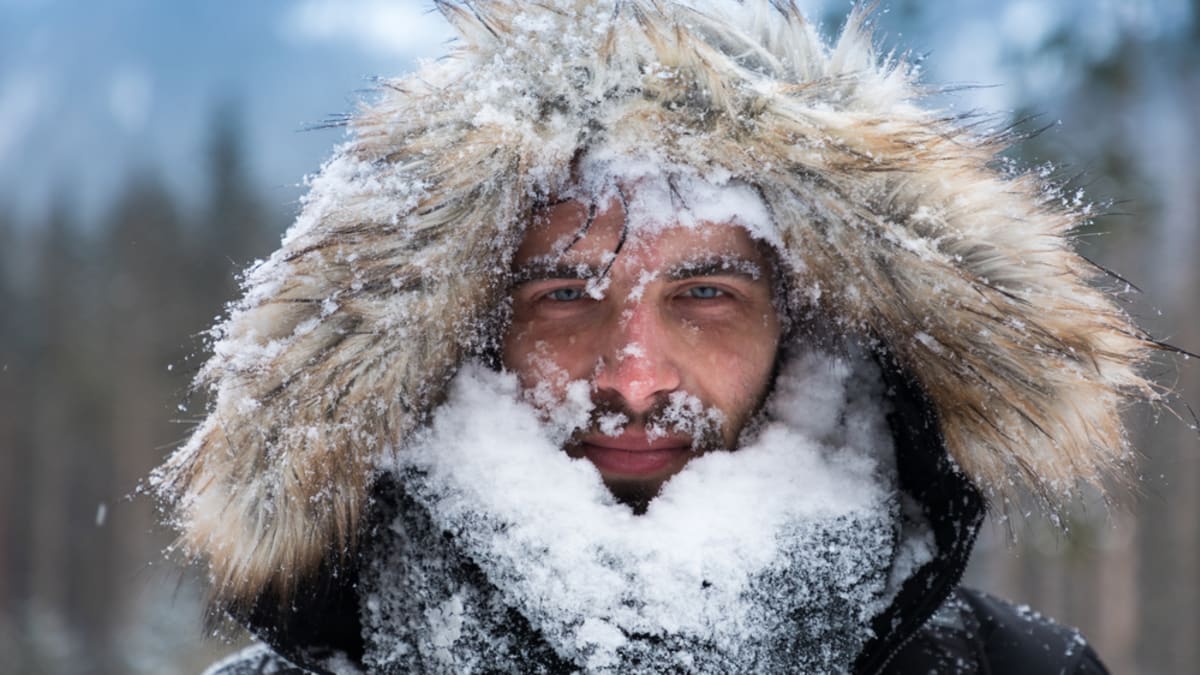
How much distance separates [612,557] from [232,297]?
845mm

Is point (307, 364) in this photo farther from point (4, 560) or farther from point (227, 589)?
point (4, 560)

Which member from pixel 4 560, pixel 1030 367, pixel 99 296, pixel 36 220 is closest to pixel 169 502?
pixel 1030 367

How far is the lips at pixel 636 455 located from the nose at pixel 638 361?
74 millimetres

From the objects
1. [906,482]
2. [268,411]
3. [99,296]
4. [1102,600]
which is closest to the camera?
[268,411]

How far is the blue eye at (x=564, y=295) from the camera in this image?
1.78m

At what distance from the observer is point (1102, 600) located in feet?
34.7

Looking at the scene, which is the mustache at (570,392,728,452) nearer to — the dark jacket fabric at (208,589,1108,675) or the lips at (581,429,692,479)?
the lips at (581,429,692,479)

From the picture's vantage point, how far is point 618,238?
1683mm

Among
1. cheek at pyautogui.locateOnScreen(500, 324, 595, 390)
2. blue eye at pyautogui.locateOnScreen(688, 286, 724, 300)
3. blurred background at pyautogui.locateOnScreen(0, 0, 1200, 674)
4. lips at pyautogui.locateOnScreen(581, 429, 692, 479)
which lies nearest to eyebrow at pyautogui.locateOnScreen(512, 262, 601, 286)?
cheek at pyautogui.locateOnScreen(500, 324, 595, 390)

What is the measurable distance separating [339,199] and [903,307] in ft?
3.35

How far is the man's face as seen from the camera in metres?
1.70

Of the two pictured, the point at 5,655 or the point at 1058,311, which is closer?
the point at 1058,311

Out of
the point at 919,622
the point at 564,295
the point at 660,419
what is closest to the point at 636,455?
the point at 660,419

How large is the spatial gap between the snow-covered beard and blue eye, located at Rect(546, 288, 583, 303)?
186mm
